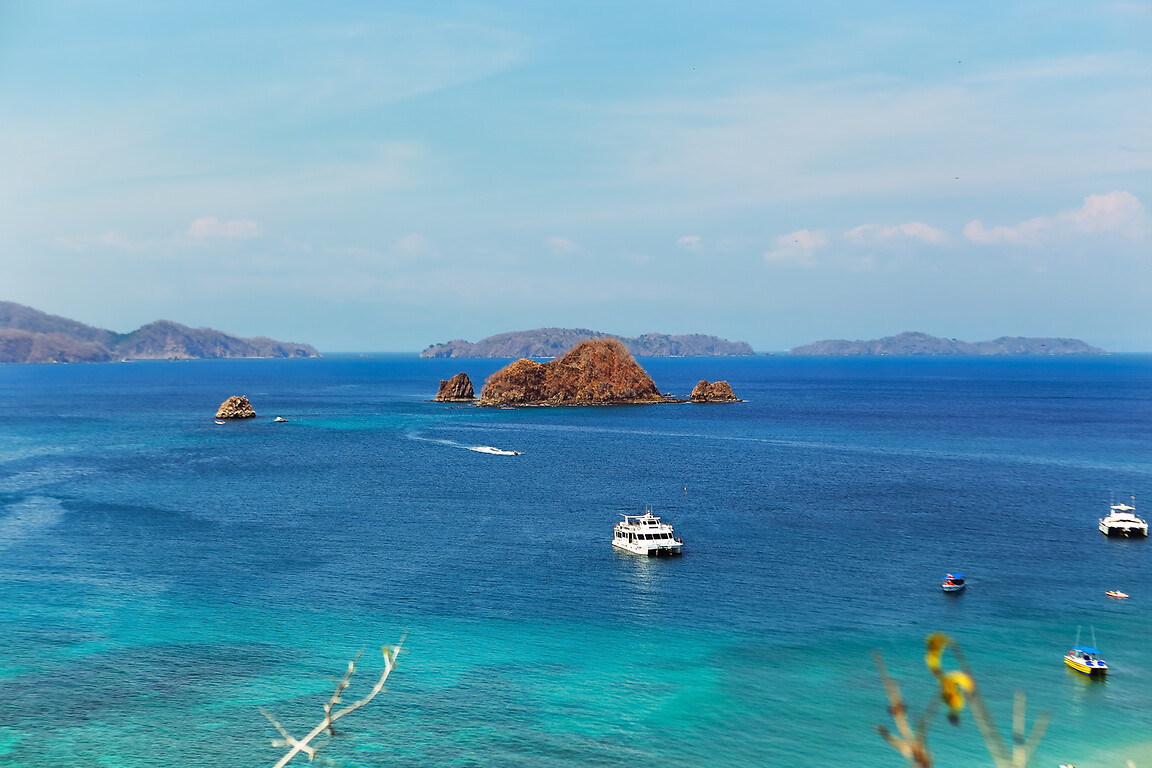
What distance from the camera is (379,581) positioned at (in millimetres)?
74125

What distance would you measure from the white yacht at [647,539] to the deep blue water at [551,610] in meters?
1.54

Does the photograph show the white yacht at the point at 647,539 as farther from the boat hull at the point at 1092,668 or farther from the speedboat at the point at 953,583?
the boat hull at the point at 1092,668

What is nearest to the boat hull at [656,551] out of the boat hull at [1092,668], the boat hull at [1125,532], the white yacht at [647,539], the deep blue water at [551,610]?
the white yacht at [647,539]

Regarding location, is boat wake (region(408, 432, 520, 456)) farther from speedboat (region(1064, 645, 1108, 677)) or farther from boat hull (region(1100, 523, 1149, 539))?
speedboat (region(1064, 645, 1108, 677))

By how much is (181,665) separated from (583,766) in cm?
2874

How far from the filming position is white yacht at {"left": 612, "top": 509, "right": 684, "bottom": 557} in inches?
3280

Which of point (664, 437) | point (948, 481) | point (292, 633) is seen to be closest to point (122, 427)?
point (664, 437)

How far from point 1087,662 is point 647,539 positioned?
3985 centimetres

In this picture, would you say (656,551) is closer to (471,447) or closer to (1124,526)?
(1124,526)

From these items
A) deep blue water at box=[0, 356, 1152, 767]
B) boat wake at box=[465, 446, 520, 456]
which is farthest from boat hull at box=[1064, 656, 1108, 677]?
boat wake at box=[465, 446, 520, 456]

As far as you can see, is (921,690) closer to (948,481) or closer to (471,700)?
(471,700)

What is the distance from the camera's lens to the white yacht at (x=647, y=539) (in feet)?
273

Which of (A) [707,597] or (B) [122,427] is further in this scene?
(B) [122,427]

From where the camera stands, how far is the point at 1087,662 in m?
52.8
